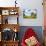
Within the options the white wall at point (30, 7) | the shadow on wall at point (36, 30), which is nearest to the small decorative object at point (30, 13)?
the white wall at point (30, 7)

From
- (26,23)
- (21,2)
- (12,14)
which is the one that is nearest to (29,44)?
(26,23)

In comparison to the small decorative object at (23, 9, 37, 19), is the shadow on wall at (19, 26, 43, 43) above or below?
below

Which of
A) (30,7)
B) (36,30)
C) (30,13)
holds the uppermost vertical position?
(30,7)

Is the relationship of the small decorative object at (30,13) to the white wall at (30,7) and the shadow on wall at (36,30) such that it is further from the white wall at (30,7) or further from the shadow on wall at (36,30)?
the shadow on wall at (36,30)

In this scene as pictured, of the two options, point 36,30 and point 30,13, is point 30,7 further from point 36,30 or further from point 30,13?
point 36,30

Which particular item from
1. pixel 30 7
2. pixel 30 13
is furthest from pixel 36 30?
pixel 30 7

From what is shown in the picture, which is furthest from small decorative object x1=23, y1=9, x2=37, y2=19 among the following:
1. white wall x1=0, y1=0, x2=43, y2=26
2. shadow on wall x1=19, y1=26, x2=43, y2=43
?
shadow on wall x1=19, y1=26, x2=43, y2=43

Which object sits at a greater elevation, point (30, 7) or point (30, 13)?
point (30, 7)

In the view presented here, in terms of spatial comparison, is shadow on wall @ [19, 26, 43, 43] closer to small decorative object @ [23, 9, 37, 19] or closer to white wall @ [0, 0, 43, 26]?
white wall @ [0, 0, 43, 26]

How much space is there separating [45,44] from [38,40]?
0.27 meters

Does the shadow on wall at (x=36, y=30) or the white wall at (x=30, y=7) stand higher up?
the white wall at (x=30, y=7)

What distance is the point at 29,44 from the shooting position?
16.0 ft

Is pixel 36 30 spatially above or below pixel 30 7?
below

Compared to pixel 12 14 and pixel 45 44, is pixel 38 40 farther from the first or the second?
pixel 12 14
